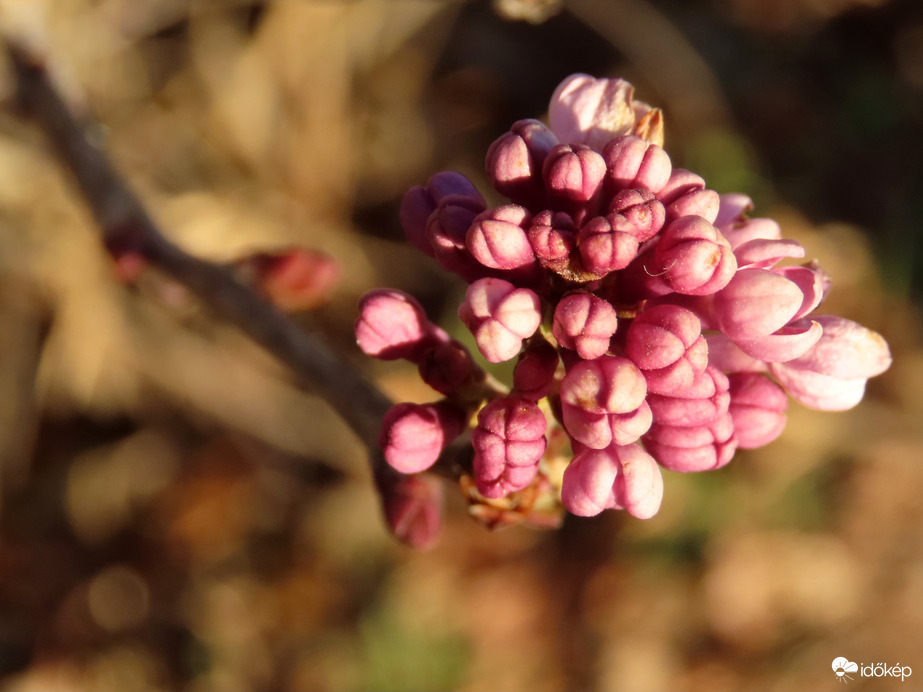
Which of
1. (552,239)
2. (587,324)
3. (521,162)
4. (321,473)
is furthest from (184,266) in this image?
(321,473)

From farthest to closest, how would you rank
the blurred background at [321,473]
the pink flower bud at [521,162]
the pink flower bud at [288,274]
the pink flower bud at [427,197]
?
the blurred background at [321,473] → the pink flower bud at [288,274] → the pink flower bud at [427,197] → the pink flower bud at [521,162]

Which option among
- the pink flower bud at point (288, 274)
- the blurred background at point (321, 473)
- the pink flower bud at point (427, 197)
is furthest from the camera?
the blurred background at point (321, 473)

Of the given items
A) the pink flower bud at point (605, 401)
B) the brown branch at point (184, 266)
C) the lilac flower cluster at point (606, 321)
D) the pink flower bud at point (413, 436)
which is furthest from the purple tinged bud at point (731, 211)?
the brown branch at point (184, 266)

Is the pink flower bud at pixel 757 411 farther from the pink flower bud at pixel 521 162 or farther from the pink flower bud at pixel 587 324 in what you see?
the pink flower bud at pixel 521 162

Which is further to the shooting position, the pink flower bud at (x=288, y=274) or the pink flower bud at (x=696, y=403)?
the pink flower bud at (x=288, y=274)

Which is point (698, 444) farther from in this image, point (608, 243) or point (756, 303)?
point (608, 243)

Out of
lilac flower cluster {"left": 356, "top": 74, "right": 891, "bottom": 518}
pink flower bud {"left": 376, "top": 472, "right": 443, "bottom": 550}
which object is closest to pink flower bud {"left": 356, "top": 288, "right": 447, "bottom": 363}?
lilac flower cluster {"left": 356, "top": 74, "right": 891, "bottom": 518}

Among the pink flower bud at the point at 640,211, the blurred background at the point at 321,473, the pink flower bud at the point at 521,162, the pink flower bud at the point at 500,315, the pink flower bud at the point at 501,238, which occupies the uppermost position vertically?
the pink flower bud at the point at 640,211

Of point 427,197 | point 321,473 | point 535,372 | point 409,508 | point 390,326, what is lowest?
point 321,473
